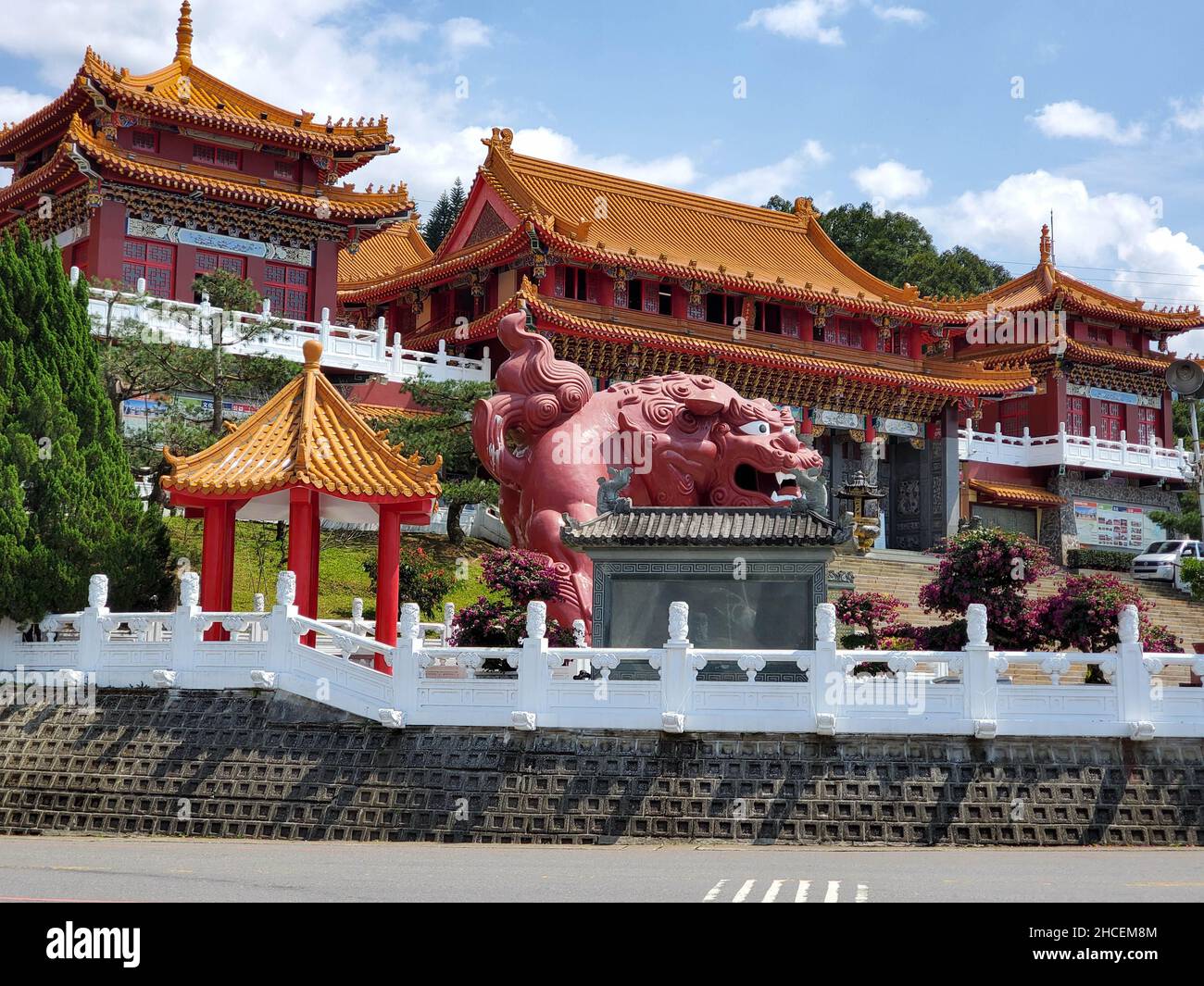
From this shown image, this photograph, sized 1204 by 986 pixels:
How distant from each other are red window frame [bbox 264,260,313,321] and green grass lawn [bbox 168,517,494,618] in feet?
25.2

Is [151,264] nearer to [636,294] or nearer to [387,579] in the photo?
[636,294]

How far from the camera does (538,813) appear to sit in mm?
14398

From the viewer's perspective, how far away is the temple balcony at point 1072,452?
4744 centimetres

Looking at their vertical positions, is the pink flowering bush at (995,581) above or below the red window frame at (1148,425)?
below

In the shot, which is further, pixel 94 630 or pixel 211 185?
pixel 211 185

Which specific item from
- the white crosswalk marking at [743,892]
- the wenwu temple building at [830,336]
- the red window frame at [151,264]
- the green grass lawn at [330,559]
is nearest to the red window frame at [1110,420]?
the wenwu temple building at [830,336]

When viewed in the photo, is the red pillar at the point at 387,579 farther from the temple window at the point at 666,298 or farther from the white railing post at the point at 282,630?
the temple window at the point at 666,298

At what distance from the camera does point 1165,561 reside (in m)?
40.3

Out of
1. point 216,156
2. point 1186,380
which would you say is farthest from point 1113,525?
point 1186,380

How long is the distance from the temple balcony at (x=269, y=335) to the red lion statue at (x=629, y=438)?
9402mm

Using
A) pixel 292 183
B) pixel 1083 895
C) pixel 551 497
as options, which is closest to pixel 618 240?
pixel 292 183

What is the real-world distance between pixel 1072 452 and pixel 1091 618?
3068 centimetres

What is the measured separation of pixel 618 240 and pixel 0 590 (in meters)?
25.4
